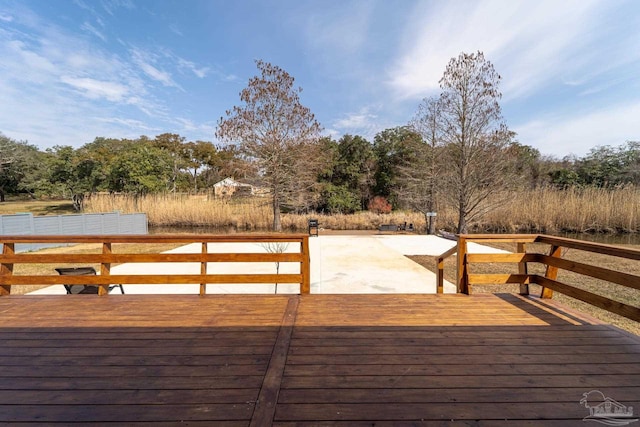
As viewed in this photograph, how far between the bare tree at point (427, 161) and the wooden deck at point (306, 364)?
9.21 metres

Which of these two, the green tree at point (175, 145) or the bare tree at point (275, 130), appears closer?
the bare tree at point (275, 130)

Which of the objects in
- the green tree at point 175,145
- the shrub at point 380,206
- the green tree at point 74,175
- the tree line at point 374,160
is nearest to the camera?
the tree line at point 374,160

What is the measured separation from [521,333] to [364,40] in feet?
31.3

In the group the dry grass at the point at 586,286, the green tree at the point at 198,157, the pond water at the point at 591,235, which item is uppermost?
the green tree at the point at 198,157

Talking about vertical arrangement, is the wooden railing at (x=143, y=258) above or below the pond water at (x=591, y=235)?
above

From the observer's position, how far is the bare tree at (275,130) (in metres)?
12.7

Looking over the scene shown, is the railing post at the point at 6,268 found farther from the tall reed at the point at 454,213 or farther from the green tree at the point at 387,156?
the green tree at the point at 387,156

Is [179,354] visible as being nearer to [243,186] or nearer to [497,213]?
[243,186]

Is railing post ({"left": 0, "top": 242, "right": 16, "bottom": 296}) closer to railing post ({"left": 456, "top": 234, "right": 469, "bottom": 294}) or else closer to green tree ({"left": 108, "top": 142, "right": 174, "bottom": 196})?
railing post ({"left": 456, "top": 234, "right": 469, "bottom": 294})

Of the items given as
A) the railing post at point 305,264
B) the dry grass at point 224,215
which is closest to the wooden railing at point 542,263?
the railing post at point 305,264

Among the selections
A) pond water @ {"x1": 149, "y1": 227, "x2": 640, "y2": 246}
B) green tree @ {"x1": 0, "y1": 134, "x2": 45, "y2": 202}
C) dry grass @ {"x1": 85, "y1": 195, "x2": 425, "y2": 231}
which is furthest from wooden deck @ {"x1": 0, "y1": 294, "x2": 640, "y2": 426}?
green tree @ {"x1": 0, "y1": 134, "x2": 45, "y2": 202}

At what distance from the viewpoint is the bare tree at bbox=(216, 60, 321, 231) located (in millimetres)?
12742

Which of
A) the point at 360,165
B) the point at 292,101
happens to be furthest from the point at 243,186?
the point at 360,165

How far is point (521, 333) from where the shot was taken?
229 centimetres
